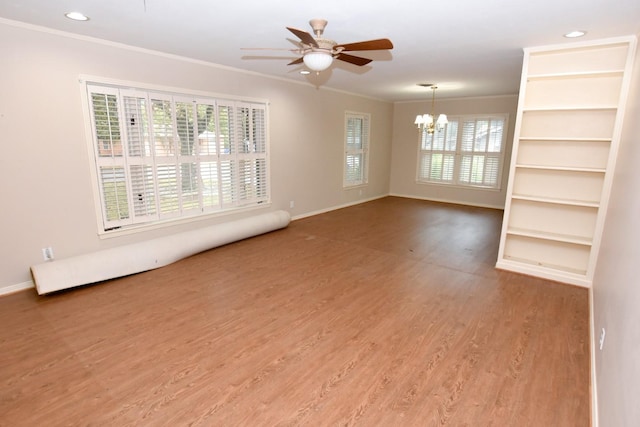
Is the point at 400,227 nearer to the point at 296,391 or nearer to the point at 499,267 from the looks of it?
the point at 499,267

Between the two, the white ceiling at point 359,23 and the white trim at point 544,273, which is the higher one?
the white ceiling at point 359,23

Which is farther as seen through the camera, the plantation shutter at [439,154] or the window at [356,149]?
the plantation shutter at [439,154]

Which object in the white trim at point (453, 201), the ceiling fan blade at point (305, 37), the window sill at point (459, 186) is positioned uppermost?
the ceiling fan blade at point (305, 37)

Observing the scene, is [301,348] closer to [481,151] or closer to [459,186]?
[459,186]

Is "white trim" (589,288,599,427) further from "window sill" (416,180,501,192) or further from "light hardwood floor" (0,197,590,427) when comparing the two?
"window sill" (416,180,501,192)

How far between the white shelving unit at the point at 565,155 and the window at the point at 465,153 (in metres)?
4.17

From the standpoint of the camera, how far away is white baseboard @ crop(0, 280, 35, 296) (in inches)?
125

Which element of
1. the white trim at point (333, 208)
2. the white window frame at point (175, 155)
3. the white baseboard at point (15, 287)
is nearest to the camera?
the white baseboard at point (15, 287)

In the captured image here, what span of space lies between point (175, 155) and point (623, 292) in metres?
4.43

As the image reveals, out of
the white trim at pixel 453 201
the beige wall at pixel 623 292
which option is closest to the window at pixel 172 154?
the beige wall at pixel 623 292

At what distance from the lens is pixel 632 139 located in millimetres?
2490

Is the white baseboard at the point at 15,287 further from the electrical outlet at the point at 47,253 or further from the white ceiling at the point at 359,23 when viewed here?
the white ceiling at the point at 359,23

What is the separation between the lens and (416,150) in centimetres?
866

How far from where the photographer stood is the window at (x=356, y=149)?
23.8 ft
